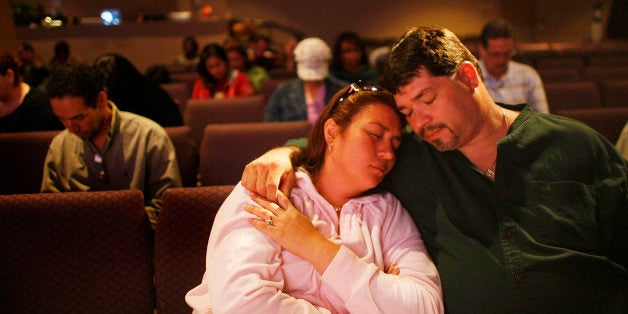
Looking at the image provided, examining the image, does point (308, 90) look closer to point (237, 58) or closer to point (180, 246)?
point (237, 58)

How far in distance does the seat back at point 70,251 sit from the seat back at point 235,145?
805 mm

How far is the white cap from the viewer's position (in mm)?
3207

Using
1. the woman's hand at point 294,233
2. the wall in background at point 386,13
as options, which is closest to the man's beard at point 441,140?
the woman's hand at point 294,233

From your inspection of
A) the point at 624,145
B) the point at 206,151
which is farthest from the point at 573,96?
the point at 206,151

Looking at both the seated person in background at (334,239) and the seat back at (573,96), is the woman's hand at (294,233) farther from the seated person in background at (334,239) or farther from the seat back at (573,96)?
the seat back at (573,96)

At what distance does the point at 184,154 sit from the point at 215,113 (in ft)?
3.22

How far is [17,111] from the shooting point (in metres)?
2.83

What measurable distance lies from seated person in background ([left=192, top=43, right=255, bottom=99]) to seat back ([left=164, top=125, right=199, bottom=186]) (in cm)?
195

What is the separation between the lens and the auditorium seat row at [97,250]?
153 cm

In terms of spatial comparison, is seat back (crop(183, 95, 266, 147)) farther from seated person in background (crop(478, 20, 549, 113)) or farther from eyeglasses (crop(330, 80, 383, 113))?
eyeglasses (crop(330, 80, 383, 113))

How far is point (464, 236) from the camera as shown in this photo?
1.33 m

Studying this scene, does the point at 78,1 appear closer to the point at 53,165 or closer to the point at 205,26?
the point at 205,26

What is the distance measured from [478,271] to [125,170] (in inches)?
58.8

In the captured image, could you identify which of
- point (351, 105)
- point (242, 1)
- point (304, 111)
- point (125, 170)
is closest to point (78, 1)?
point (242, 1)
